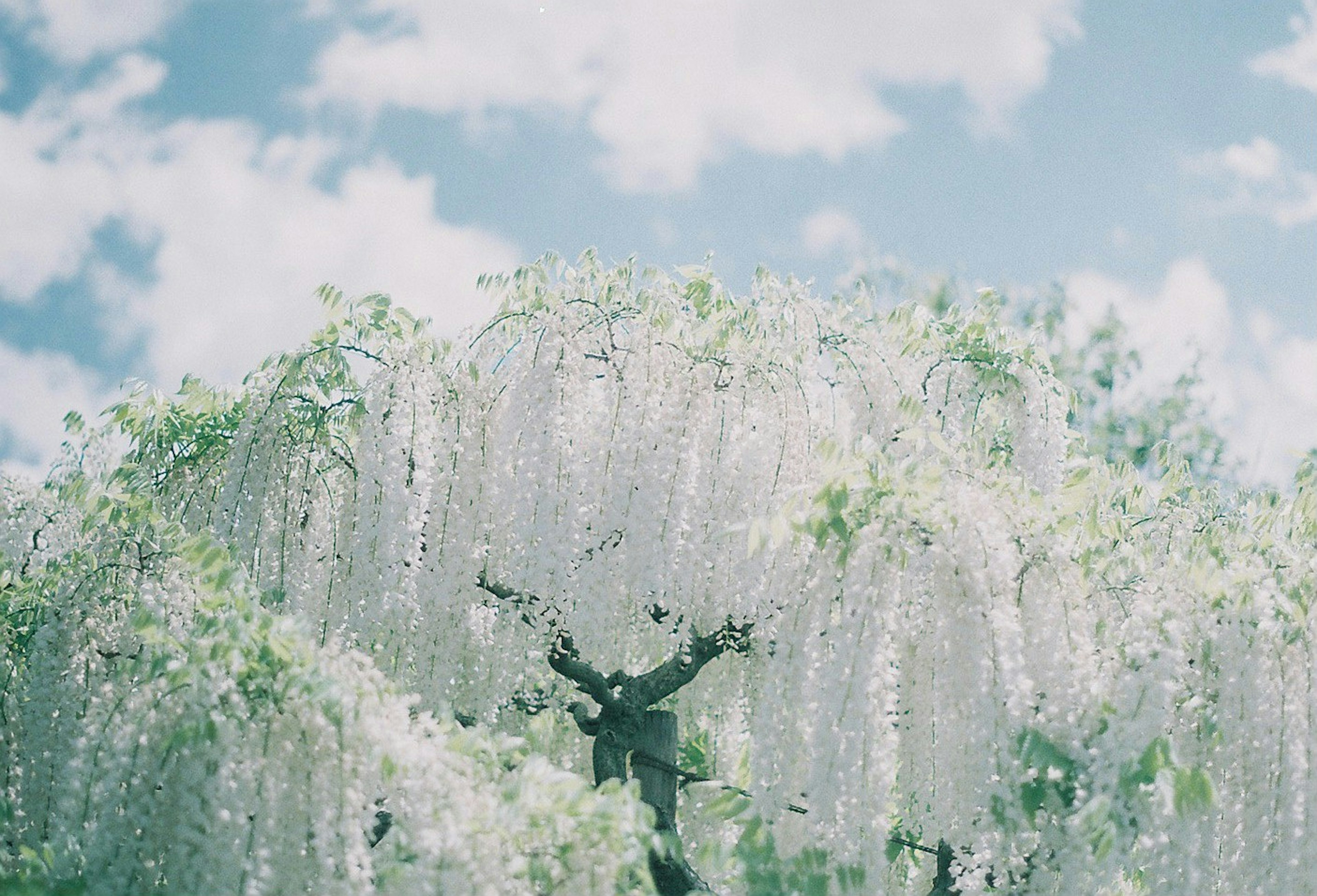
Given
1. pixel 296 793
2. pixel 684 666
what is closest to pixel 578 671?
pixel 684 666

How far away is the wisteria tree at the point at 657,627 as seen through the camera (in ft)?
13.2

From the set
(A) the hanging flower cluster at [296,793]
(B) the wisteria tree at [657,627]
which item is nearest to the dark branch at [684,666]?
(B) the wisteria tree at [657,627]

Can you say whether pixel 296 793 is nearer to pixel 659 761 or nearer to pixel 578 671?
pixel 578 671

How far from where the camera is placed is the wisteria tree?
4016mm

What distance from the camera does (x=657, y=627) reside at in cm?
616

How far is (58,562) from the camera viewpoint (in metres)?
6.10

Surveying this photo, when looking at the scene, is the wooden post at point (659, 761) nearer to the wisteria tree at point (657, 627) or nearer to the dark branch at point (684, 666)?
the wisteria tree at point (657, 627)

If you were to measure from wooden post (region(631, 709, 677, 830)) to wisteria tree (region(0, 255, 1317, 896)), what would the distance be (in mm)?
18

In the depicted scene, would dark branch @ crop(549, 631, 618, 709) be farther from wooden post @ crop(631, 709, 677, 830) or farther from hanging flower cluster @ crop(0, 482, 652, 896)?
hanging flower cluster @ crop(0, 482, 652, 896)

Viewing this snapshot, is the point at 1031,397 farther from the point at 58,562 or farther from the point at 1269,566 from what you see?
the point at 58,562

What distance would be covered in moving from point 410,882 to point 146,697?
1127mm

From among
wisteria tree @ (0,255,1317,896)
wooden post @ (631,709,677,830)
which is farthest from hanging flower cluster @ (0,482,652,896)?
wooden post @ (631,709,677,830)

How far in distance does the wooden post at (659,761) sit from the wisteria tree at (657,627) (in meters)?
0.02

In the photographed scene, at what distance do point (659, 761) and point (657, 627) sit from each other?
39.4 inches
